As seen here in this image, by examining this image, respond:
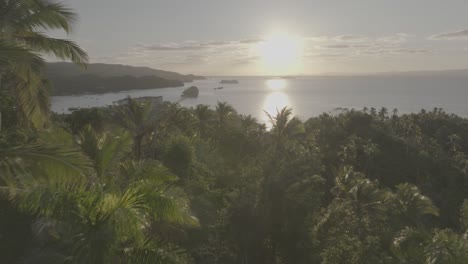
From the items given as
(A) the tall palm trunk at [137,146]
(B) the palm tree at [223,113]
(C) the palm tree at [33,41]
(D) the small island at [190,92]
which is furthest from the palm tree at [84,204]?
(D) the small island at [190,92]

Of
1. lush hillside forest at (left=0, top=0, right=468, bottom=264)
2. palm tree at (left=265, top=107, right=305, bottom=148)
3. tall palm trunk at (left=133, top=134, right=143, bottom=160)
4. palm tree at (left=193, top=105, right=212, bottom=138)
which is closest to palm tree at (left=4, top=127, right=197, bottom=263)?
lush hillside forest at (left=0, top=0, right=468, bottom=264)

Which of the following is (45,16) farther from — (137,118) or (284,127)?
(284,127)

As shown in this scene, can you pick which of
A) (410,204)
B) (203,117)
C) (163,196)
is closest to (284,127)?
(410,204)

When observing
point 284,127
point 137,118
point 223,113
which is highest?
point 137,118

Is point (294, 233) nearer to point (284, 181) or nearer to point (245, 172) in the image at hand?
point (284, 181)

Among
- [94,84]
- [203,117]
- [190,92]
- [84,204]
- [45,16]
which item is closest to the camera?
[84,204]

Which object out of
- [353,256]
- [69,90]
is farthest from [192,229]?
[69,90]

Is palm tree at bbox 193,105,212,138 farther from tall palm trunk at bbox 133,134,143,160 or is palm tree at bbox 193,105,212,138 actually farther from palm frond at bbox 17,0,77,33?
palm frond at bbox 17,0,77,33
